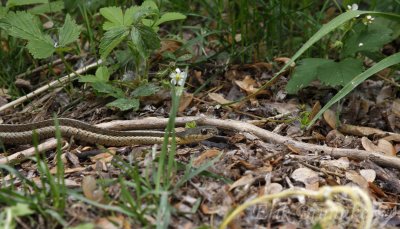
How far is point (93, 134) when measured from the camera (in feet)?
11.9

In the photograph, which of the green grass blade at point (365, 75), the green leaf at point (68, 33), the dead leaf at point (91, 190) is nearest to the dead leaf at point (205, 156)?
the dead leaf at point (91, 190)

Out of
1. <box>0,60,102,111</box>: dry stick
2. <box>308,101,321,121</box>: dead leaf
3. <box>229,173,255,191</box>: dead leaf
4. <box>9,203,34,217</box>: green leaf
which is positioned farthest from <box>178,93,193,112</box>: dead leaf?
<box>9,203,34,217</box>: green leaf

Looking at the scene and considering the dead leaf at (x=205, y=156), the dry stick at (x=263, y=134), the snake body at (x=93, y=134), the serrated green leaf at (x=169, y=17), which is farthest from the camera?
the serrated green leaf at (x=169, y=17)

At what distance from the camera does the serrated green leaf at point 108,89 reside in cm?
386

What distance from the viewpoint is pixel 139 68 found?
4.29 meters

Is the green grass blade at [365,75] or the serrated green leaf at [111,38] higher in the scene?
the serrated green leaf at [111,38]

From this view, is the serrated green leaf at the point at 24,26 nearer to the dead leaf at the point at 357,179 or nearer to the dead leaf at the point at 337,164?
the dead leaf at the point at 337,164

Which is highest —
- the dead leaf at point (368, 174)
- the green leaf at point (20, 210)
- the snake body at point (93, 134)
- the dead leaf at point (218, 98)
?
the green leaf at point (20, 210)

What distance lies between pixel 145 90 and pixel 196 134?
1.87 ft

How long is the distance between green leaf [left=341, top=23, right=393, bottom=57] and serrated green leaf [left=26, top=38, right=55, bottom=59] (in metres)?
1.83

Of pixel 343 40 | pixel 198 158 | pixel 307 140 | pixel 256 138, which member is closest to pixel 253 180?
pixel 198 158

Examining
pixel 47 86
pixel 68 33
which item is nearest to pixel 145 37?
pixel 68 33

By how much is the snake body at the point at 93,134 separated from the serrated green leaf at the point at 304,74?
0.65 meters

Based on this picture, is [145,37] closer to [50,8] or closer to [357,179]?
[50,8]
